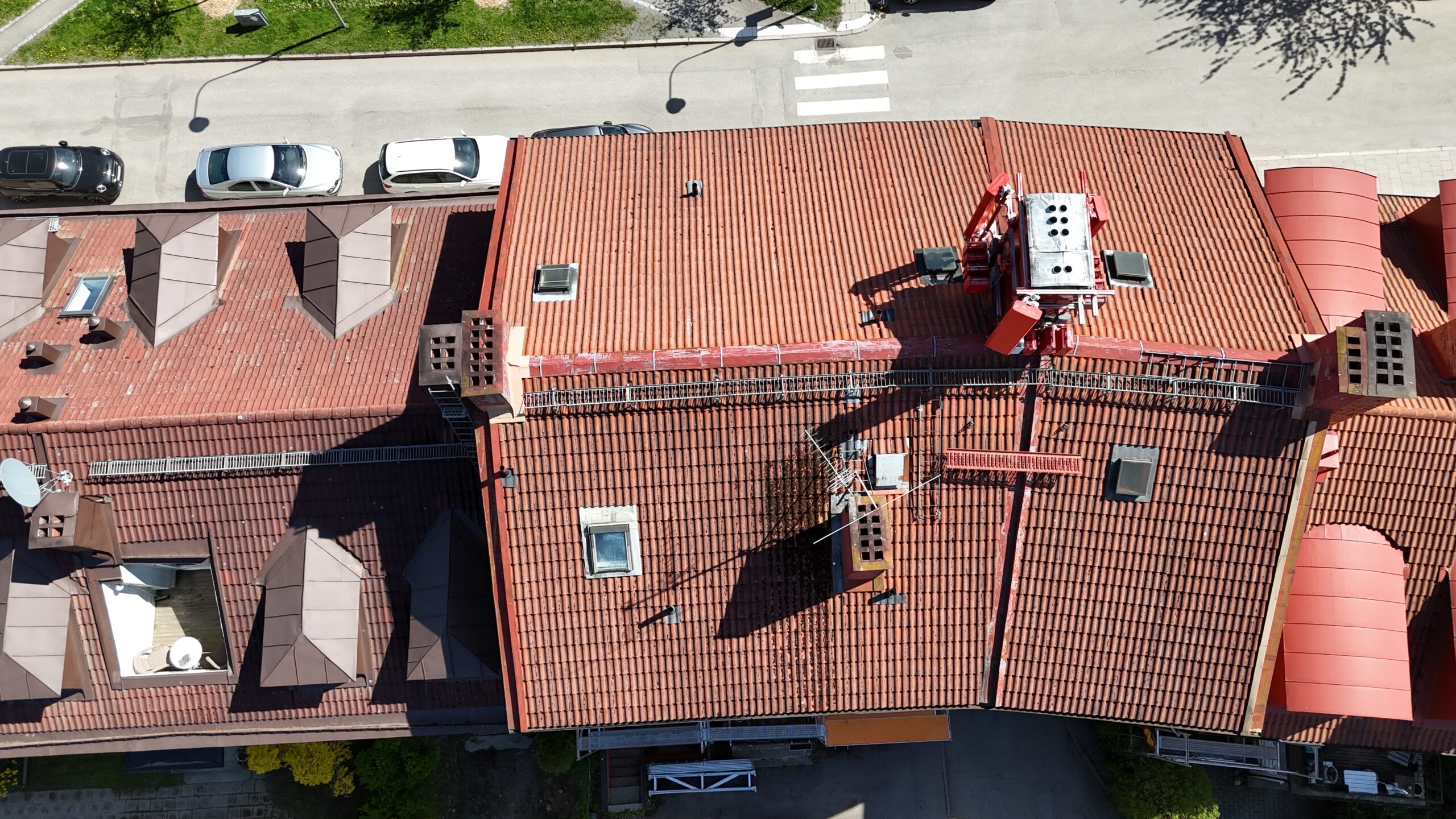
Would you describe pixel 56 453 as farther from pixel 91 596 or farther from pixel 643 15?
pixel 643 15

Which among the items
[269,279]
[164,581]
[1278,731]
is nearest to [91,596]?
[164,581]

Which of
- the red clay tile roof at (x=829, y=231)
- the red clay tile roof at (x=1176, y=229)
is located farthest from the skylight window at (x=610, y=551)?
the red clay tile roof at (x=1176, y=229)

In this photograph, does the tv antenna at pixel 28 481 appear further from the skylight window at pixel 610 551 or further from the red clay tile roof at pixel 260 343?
the skylight window at pixel 610 551

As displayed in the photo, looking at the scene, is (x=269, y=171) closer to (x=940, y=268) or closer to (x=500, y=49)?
(x=500, y=49)

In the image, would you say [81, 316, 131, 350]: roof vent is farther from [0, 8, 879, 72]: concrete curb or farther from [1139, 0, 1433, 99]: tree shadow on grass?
[1139, 0, 1433, 99]: tree shadow on grass

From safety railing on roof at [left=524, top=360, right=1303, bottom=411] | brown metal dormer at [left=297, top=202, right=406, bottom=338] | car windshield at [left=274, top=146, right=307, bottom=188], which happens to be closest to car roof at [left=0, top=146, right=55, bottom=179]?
car windshield at [left=274, top=146, right=307, bottom=188]

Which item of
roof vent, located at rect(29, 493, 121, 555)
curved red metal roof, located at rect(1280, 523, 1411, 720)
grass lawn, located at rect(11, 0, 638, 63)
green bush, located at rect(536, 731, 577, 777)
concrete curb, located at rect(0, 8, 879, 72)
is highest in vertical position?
grass lawn, located at rect(11, 0, 638, 63)
